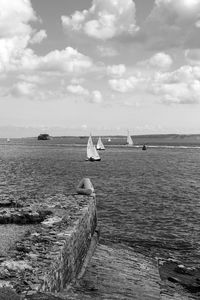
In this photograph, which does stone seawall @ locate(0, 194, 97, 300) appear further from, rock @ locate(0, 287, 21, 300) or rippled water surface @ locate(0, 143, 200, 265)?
rippled water surface @ locate(0, 143, 200, 265)

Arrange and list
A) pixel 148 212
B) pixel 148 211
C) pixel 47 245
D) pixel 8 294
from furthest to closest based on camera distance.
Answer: pixel 148 211 → pixel 148 212 → pixel 47 245 → pixel 8 294

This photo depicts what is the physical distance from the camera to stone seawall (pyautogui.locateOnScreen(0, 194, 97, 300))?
10.3 m

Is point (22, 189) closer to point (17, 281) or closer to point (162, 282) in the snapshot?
point (162, 282)

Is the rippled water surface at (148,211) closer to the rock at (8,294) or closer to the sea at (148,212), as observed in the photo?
Answer: the sea at (148,212)

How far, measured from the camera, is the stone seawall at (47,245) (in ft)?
33.7

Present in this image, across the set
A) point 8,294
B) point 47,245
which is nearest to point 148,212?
point 47,245

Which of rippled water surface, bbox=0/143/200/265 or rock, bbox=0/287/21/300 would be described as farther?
rippled water surface, bbox=0/143/200/265

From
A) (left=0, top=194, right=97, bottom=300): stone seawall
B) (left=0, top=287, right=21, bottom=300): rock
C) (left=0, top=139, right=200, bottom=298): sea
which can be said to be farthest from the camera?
(left=0, top=139, right=200, bottom=298): sea

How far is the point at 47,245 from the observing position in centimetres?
1321

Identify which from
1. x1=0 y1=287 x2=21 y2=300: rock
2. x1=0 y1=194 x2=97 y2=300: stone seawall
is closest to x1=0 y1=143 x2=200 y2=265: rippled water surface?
x1=0 y1=194 x2=97 y2=300: stone seawall

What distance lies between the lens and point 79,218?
17.4 m

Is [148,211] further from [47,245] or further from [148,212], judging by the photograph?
[47,245]

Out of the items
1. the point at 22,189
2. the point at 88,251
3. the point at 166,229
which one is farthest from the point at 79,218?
the point at 22,189

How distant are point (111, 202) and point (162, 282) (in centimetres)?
2017
